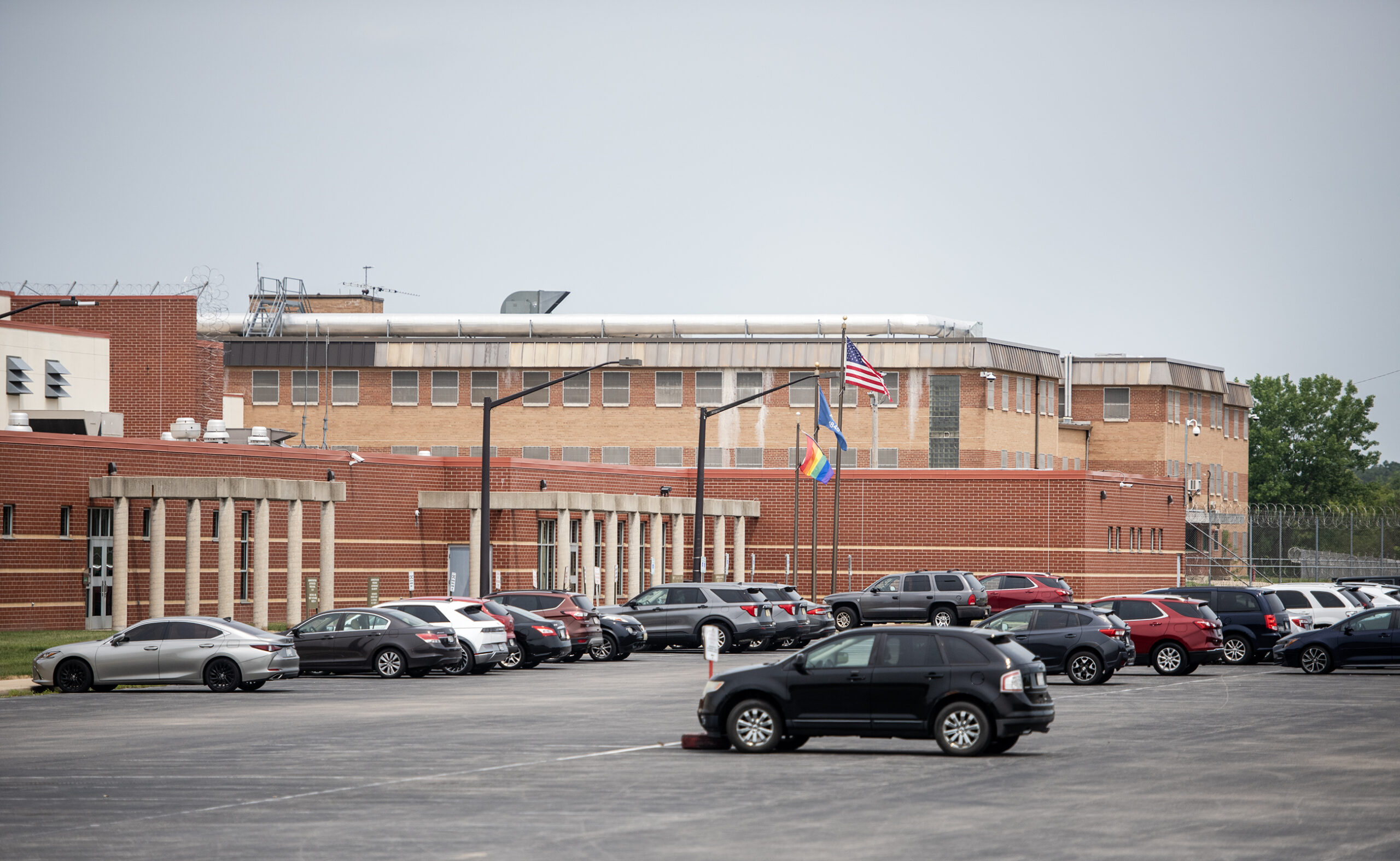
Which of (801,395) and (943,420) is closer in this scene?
(943,420)

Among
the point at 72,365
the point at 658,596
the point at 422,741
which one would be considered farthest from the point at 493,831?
the point at 72,365

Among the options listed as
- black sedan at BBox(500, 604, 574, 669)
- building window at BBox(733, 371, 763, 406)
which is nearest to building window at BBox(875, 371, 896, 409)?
building window at BBox(733, 371, 763, 406)

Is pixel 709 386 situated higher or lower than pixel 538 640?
higher

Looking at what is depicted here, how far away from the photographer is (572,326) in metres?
94.4

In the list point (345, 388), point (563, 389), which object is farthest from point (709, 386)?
point (345, 388)

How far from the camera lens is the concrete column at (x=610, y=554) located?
194 feet

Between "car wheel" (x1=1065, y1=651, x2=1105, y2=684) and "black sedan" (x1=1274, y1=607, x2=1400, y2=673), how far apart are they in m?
5.47

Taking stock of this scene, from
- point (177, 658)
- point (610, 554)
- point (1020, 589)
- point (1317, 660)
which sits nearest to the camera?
point (177, 658)

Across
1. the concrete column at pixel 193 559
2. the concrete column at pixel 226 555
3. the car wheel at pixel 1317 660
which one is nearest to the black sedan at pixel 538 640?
the concrete column at pixel 193 559

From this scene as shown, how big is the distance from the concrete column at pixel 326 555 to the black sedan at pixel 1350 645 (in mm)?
26129

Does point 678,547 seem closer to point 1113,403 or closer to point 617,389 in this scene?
point 617,389

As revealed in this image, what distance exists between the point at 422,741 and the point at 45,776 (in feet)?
15.9

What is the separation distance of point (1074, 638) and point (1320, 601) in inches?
525

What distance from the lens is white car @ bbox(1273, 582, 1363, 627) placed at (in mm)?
43312
